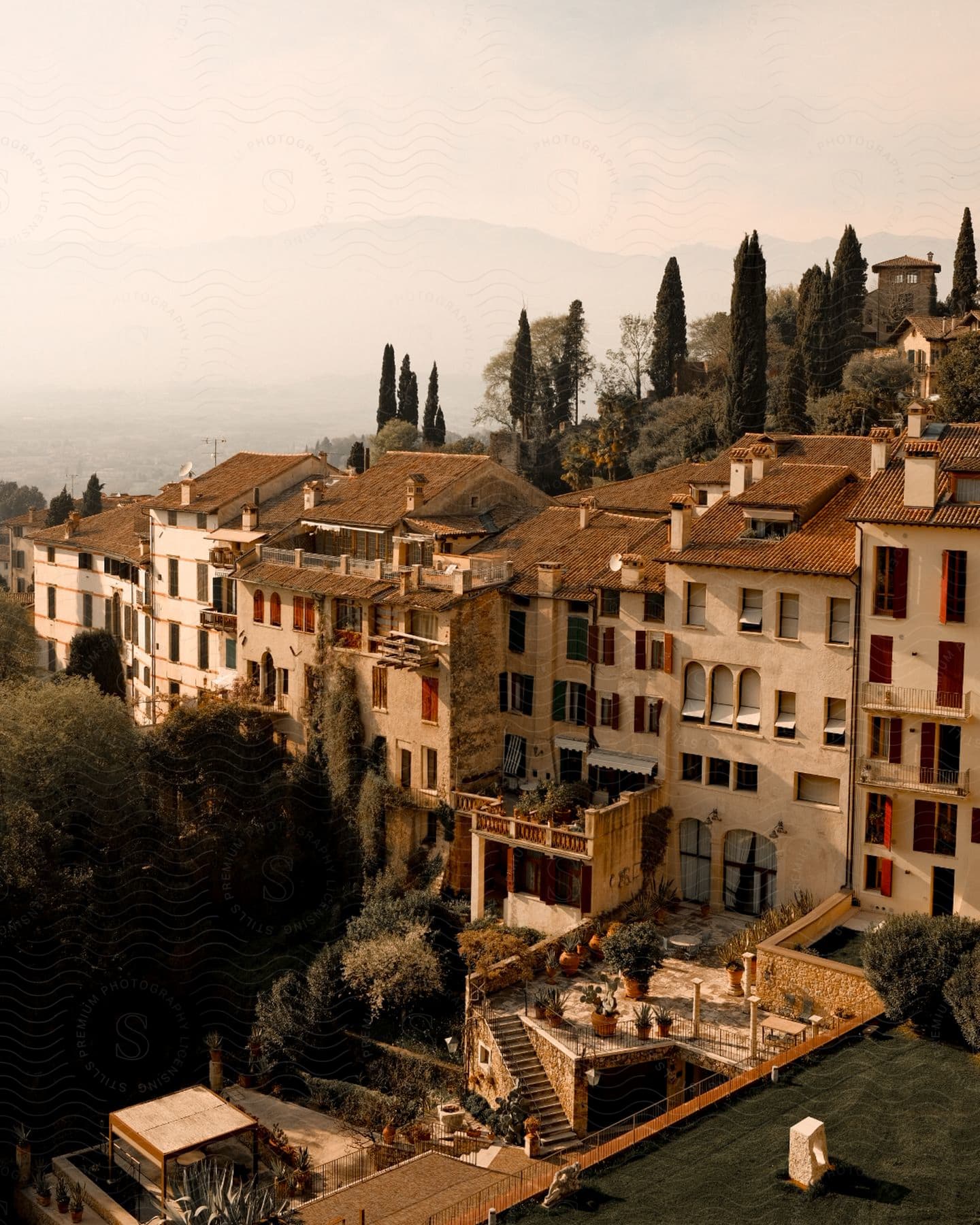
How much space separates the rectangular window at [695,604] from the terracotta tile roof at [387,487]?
10544 mm

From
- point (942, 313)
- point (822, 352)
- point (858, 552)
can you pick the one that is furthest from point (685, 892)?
point (942, 313)

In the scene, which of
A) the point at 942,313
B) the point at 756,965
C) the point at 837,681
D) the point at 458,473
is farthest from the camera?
the point at 942,313

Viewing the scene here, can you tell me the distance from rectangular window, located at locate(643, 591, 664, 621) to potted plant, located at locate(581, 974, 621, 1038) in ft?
31.2

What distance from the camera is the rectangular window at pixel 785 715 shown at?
32.6 m

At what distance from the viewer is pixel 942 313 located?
78.9m

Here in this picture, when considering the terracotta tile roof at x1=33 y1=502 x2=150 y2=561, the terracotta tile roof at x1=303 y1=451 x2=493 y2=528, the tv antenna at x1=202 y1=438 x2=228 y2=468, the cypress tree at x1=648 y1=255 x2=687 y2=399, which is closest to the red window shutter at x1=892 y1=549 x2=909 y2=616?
the terracotta tile roof at x1=303 y1=451 x2=493 y2=528

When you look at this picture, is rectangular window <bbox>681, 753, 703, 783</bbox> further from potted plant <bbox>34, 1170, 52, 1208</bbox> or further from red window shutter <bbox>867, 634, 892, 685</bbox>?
potted plant <bbox>34, 1170, 52, 1208</bbox>

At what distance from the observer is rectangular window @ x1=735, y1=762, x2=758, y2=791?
33.4m

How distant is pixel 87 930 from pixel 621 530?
726 inches

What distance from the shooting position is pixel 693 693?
113ft

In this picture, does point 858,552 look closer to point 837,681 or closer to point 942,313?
point 837,681

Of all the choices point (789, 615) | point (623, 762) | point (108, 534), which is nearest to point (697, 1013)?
point (623, 762)

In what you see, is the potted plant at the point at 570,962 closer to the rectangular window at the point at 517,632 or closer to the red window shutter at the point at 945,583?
the rectangular window at the point at 517,632

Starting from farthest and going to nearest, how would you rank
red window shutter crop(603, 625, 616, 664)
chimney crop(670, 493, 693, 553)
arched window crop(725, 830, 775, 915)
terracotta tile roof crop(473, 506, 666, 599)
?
1. terracotta tile roof crop(473, 506, 666, 599)
2. red window shutter crop(603, 625, 616, 664)
3. chimney crop(670, 493, 693, 553)
4. arched window crop(725, 830, 775, 915)
